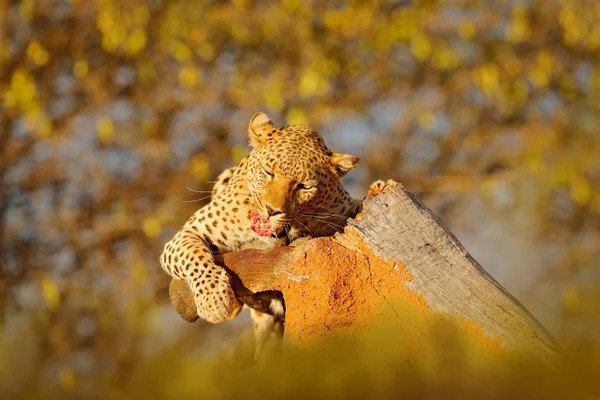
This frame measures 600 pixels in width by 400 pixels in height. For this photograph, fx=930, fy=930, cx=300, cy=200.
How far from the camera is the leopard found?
4613 millimetres

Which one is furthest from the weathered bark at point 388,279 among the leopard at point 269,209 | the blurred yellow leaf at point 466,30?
the blurred yellow leaf at point 466,30

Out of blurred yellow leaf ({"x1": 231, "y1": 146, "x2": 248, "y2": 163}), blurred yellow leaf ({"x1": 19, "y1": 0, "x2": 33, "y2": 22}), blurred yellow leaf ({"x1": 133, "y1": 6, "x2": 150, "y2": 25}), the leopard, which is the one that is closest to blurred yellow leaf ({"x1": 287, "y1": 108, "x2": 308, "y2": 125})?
blurred yellow leaf ({"x1": 231, "y1": 146, "x2": 248, "y2": 163})

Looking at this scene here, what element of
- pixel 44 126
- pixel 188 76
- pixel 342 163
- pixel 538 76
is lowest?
pixel 342 163

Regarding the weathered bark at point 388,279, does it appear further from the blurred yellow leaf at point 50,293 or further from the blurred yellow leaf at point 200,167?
the blurred yellow leaf at point 200,167

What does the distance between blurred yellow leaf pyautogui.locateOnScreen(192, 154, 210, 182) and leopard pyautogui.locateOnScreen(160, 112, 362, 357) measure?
722 centimetres

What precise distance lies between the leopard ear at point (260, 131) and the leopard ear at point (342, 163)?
443mm

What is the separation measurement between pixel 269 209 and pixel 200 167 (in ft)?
26.9

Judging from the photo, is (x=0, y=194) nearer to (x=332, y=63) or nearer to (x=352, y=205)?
(x=332, y=63)

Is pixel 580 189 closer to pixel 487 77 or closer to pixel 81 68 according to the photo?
pixel 487 77

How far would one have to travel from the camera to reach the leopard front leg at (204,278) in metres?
4.13

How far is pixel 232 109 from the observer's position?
13500mm

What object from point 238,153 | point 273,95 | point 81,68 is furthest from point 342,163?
point 81,68

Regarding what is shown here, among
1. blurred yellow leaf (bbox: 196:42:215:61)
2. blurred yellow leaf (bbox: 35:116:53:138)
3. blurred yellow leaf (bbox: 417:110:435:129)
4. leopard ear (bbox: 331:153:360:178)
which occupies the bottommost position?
leopard ear (bbox: 331:153:360:178)

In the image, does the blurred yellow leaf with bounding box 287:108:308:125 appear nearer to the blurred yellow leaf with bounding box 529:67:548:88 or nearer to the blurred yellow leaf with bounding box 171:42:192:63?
the blurred yellow leaf with bounding box 171:42:192:63
